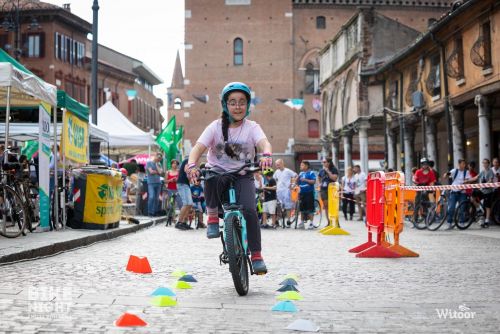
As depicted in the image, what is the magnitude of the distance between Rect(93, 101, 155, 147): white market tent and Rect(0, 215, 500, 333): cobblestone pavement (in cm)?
1741

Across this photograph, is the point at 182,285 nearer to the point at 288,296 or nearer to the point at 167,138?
the point at 288,296

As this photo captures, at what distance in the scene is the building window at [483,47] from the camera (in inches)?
938

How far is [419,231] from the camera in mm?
19156

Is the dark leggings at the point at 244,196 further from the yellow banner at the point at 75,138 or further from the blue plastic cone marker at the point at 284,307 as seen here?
the yellow banner at the point at 75,138

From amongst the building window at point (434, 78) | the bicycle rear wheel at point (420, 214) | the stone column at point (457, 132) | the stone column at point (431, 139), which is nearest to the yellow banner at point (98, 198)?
the bicycle rear wheel at point (420, 214)

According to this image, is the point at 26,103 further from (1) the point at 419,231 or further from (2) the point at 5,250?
(1) the point at 419,231

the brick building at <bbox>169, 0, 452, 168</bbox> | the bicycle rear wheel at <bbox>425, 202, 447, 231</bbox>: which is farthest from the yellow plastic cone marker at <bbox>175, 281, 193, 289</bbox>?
the brick building at <bbox>169, 0, 452, 168</bbox>

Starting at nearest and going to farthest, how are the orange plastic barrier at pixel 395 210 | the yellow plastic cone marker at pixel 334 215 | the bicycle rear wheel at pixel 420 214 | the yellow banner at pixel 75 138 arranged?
1. the orange plastic barrier at pixel 395 210
2. the yellow banner at pixel 75 138
3. the yellow plastic cone marker at pixel 334 215
4. the bicycle rear wheel at pixel 420 214

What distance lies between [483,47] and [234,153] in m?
18.8

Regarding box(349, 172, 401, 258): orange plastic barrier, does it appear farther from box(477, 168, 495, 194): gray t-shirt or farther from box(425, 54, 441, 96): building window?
box(425, 54, 441, 96): building window

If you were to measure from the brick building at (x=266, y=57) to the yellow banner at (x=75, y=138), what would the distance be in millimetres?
46996

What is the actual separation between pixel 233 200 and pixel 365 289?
1.48 m

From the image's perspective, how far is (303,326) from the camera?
489 centimetres

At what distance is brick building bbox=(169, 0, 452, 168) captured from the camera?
6581cm
